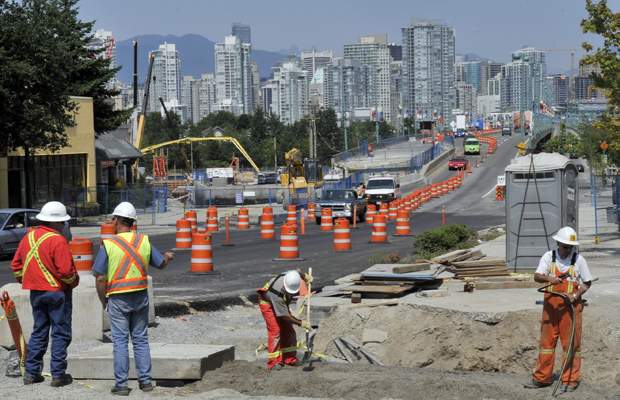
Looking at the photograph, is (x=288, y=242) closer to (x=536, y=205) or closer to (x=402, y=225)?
(x=536, y=205)

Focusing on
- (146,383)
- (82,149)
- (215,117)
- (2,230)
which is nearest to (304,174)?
(82,149)

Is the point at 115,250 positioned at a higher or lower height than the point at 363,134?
lower

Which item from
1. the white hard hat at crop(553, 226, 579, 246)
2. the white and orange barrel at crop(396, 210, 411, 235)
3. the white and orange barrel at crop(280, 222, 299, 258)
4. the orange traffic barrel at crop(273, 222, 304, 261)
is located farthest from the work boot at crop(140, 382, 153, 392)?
the white and orange barrel at crop(396, 210, 411, 235)

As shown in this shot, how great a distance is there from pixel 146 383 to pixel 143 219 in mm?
29902

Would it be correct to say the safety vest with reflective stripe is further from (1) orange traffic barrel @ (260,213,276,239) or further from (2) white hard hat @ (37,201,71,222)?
(1) orange traffic barrel @ (260,213,276,239)

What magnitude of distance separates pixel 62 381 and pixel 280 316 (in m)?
2.51

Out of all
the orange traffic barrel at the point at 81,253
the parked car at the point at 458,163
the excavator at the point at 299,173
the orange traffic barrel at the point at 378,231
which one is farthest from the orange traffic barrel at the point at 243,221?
the parked car at the point at 458,163

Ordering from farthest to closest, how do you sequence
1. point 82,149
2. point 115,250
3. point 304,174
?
point 304,174, point 82,149, point 115,250

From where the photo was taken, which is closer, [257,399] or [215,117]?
[257,399]

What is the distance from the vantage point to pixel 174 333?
11.6m

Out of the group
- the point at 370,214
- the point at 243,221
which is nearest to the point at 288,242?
the point at 243,221

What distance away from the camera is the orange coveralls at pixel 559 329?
7883 mm

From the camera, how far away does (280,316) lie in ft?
28.8

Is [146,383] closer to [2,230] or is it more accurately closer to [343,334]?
[343,334]
